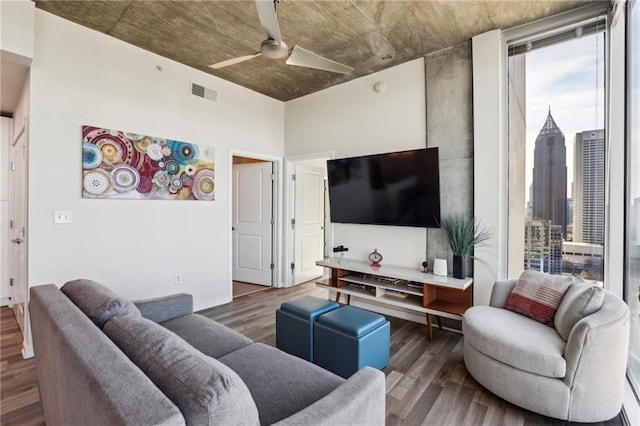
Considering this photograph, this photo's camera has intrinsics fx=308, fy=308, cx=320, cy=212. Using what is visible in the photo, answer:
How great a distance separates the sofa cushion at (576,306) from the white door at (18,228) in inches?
170

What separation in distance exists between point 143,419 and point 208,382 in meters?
0.17

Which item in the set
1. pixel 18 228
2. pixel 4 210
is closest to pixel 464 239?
pixel 18 228

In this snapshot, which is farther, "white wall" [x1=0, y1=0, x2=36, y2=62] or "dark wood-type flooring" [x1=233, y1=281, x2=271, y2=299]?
"dark wood-type flooring" [x1=233, y1=281, x2=271, y2=299]

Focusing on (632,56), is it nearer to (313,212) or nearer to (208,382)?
(208,382)

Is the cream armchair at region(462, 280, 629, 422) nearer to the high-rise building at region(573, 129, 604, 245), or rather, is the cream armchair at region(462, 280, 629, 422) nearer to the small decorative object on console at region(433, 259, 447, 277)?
the high-rise building at region(573, 129, 604, 245)

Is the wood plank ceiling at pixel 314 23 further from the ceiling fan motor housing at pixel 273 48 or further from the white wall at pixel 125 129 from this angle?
Result: the ceiling fan motor housing at pixel 273 48

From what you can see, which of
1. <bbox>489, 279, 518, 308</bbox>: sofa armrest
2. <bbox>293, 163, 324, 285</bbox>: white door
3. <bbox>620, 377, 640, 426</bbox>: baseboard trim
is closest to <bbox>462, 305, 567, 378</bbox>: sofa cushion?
<bbox>489, 279, 518, 308</bbox>: sofa armrest

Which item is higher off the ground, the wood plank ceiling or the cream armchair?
the wood plank ceiling

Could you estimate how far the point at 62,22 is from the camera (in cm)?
281

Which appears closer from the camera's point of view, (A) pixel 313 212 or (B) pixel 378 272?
(B) pixel 378 272

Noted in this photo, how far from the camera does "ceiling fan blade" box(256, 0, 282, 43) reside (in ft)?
6.22

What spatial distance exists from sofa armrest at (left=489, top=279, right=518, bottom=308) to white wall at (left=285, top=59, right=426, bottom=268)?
→ 3.04 feet

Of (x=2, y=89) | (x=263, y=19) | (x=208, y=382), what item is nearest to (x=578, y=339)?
(x=208, y=382)

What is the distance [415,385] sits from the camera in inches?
91.2
